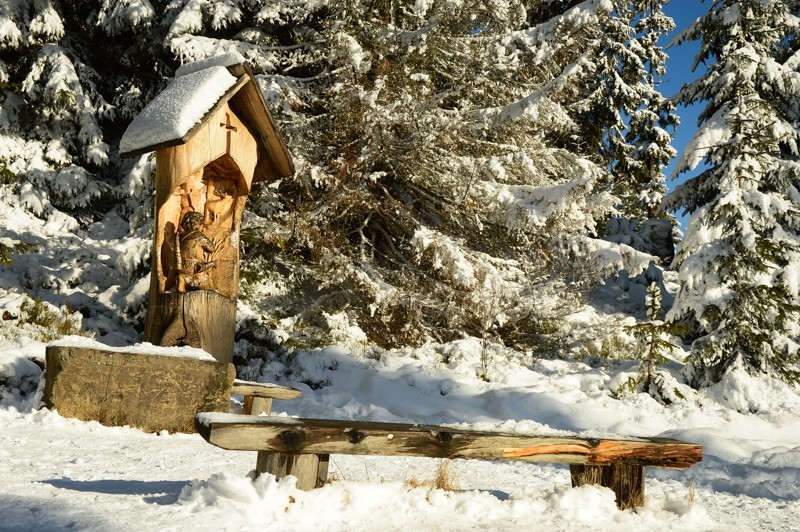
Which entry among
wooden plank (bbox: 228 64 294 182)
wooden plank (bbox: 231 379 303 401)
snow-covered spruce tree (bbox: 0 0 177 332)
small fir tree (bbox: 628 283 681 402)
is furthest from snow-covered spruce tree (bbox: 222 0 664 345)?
wooden plank (bbox: 231 379 303 401)

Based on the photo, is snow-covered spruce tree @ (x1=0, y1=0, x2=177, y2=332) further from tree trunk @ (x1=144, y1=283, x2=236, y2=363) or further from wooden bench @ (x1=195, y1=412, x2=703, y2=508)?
wooden bench @ (x1=195, y1=412, x2=703, y2=508)

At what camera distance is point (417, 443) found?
3.47 metres

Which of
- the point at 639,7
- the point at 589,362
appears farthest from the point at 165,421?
the point at 639,7

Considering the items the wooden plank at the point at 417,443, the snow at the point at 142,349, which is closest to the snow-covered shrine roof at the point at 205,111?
the snow at the point at 142,349

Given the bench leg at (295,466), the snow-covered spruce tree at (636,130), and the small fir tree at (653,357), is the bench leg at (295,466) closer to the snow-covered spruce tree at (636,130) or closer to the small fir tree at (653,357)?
the small fir tree at (653,357)

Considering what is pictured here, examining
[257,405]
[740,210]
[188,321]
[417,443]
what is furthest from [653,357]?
[417,443]

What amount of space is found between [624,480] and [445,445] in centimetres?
127

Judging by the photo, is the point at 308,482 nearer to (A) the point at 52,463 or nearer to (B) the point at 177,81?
(A) the point at 52,463

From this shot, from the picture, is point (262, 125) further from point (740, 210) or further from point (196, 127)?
point (740, 210)

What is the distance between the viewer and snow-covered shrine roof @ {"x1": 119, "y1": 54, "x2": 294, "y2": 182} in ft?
20.2

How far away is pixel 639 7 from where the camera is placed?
12.2m

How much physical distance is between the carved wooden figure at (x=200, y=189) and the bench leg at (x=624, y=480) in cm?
419

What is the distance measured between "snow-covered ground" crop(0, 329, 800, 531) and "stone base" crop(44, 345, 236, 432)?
16 centimetres

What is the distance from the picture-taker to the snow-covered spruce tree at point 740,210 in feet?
30.5
